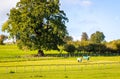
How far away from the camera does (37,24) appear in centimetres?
11288

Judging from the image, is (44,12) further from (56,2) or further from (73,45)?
(73,45)

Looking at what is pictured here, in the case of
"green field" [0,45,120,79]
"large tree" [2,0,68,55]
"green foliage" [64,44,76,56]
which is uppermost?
"large tree" [2,0,68,55]

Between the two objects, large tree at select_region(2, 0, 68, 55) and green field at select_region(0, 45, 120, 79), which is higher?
large tree at select_region(2, 0, 68, 55)

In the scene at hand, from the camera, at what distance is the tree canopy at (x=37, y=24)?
112188 mm

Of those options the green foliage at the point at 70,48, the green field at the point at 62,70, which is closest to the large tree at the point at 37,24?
the green foliage at the point at 70,48

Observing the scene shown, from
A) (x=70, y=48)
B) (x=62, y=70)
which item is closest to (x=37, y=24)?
(x=70, y=48)

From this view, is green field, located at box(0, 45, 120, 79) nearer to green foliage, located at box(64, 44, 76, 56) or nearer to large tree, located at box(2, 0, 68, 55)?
large tree, located at box(2, 0, 68, 55)

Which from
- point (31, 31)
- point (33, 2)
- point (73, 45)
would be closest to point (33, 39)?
point (31, 31)

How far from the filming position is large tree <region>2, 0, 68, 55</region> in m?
112

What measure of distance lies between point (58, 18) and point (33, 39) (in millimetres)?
9366

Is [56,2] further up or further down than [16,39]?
further up

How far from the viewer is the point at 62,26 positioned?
114m

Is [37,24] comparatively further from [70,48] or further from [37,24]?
[70,48]

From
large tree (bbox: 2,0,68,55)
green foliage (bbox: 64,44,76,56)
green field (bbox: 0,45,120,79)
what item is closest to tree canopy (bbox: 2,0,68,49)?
large tree (bbox: 2,0,68,55)
